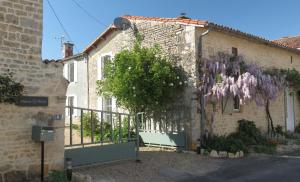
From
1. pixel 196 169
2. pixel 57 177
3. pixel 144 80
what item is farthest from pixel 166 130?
pixel 57 177

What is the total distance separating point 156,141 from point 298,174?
16.7ft

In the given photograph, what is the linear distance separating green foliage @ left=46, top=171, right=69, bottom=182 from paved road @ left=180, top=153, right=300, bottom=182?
2650 mm

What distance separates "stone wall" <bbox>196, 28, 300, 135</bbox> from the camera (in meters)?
12.6

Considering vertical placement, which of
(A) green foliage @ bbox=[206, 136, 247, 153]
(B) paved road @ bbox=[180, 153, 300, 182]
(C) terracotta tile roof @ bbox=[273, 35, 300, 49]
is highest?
(C) terracotta tile roof @ bbox=[273, 35, 300, 49]

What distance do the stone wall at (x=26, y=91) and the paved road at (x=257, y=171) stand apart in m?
3.31

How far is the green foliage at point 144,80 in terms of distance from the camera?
11.9 m

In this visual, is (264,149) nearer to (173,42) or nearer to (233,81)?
(233,81)

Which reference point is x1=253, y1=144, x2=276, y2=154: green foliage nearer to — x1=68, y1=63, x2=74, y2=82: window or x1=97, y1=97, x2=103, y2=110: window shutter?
x1=97, y1=97, x2=103, y2=110: window shutter

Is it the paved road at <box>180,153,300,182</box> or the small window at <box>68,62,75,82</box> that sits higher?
the small window at <box>68,62,75,82</box>

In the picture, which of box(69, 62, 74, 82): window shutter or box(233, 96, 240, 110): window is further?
box(69, 62, 74, 82): window shutter

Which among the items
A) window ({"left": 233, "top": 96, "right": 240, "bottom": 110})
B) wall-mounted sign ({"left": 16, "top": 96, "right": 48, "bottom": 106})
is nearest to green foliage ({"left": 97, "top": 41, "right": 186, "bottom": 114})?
window ({"left": 233, "top": 96, "right": 240, "bottom": 110})

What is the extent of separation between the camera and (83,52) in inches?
688

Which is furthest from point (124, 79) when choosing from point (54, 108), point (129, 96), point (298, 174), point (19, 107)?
point (298, 174)

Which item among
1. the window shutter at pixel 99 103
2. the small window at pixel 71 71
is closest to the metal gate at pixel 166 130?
the window shutter at pixel 99 103
